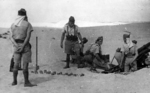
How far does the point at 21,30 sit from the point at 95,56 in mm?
3505

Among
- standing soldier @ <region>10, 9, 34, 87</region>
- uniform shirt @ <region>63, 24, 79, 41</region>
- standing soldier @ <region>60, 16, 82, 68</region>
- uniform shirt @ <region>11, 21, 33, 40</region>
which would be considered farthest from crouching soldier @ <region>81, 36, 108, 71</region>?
uniform shirt @ <region>11, 21, 33, 40</region>

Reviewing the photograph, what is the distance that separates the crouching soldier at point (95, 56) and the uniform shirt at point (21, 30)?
320 cm

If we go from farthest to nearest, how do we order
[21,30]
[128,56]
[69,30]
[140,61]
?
[69,30]
[140,61]
[128,56]
[21,30]

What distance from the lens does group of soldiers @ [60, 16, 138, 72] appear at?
9633 mm

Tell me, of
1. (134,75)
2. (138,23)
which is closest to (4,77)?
(134,75)

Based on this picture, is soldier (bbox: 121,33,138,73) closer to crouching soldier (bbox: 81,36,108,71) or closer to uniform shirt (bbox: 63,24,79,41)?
crouching soldier (bbox: 81,36,108,71)

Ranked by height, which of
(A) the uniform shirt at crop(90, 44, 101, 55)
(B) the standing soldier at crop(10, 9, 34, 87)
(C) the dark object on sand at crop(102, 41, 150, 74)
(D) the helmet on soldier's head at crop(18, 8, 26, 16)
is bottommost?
(C) the dark object on sand at crop(102, 41, 150, 74)

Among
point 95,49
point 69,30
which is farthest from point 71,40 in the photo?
point 95,49

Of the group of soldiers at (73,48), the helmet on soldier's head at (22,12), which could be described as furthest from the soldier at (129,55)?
the helmet on soldier's head at (22,12)

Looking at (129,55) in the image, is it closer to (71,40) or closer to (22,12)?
(71,40)

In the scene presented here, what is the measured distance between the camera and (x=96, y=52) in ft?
32.8

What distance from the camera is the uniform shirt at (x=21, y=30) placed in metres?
7.30

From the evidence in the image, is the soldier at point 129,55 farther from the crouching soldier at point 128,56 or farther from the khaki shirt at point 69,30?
the khaki shirt at point 69,30

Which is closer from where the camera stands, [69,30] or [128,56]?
[128,56]
